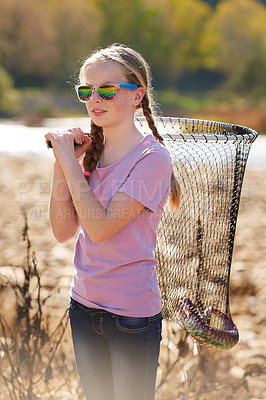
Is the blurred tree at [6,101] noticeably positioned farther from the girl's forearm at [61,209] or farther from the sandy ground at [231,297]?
the girl's forearm at [61,209]

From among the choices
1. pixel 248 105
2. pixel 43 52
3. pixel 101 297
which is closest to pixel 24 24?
pixel 43 52

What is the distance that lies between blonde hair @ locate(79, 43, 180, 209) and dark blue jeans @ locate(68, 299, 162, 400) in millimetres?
462

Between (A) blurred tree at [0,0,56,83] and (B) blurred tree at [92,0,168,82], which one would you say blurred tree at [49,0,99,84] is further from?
(B) blurred tree at [92,0,168,82]

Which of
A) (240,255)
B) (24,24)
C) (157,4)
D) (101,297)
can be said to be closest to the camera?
(101,297)

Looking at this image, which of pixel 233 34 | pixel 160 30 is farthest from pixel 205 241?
pixel 160 30

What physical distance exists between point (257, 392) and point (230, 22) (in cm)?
5349

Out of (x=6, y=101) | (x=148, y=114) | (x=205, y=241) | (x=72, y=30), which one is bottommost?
(x=205, y=241)

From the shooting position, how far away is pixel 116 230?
174cm

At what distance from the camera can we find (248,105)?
25734mm

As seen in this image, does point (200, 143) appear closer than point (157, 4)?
Yes

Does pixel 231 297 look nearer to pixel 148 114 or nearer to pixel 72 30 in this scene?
pixel 148 114

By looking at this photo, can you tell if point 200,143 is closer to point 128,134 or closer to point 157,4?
point 128,134

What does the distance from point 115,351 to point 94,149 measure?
68 centimetres

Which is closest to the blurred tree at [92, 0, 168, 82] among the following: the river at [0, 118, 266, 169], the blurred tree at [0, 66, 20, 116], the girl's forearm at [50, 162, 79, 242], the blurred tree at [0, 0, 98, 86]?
the blurred tree at [0, 0, 98, 86]
